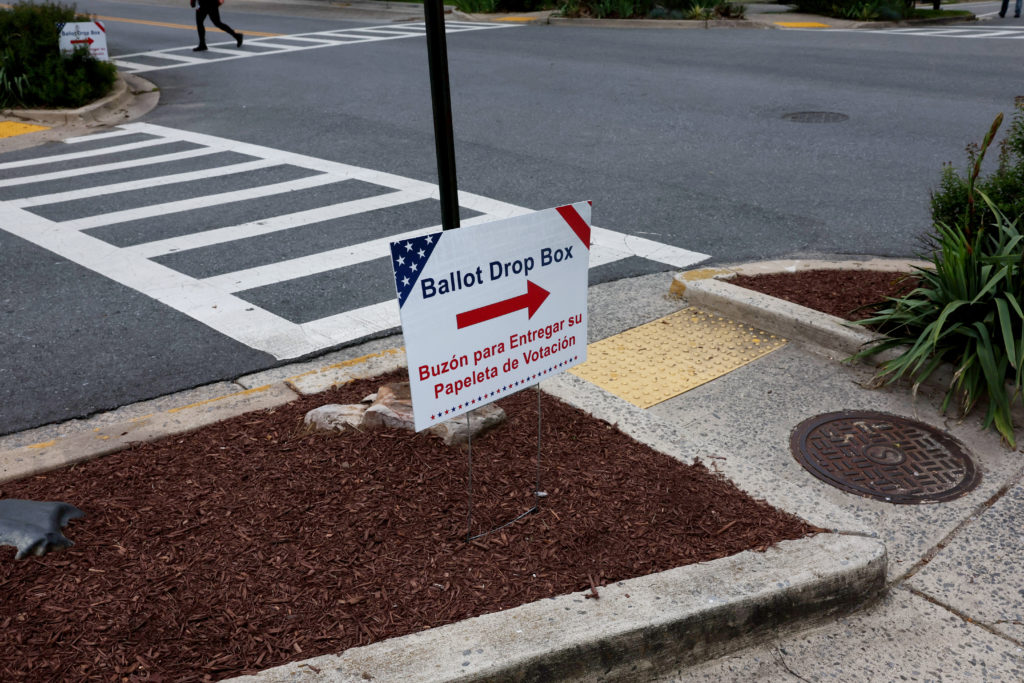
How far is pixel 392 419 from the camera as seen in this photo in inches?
161

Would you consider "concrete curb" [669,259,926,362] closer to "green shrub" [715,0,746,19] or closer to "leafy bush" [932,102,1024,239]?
"leafy bush" [932,102,1024,239]

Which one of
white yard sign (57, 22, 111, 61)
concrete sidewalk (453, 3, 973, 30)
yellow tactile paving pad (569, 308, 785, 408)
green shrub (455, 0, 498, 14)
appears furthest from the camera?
green shrub (455, 0, 498, 14)

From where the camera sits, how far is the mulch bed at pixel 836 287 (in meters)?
5.53

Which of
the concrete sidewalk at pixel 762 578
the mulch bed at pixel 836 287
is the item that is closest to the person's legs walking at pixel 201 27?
the concrete sidewalk at pixel 762 578

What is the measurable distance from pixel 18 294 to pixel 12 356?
1.16 meters

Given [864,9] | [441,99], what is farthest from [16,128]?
[864,9]

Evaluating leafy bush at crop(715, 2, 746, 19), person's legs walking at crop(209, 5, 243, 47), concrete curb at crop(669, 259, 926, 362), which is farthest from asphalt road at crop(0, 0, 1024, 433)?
leafy bush at crop(715, 2, 746, 19)

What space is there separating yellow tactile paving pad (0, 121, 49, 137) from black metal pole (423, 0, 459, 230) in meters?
10.8

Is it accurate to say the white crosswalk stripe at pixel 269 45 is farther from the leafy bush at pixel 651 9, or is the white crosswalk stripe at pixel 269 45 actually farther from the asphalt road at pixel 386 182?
the leafy bush at pixel 651 9

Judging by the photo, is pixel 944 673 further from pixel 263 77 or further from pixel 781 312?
pixel 263 77

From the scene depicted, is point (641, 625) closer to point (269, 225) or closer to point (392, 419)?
point (392, 419)

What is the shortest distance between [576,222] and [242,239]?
4873mm

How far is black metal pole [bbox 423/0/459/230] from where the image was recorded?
11.3 ft

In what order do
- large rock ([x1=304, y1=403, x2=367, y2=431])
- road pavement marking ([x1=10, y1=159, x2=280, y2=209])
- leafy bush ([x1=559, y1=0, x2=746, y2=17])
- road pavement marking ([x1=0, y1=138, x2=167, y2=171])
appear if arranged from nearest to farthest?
large rock ([x1=304, y1=403, x2=367, y2=431]) < road pavement marking ([x1=10, y1=159, x2=280, y2=209]) < road pavement marking ([x1=0, y1=138, x2=167, y2=171]) < leafy bush ([x1=559, y1=0, x2=746, y2=17])
